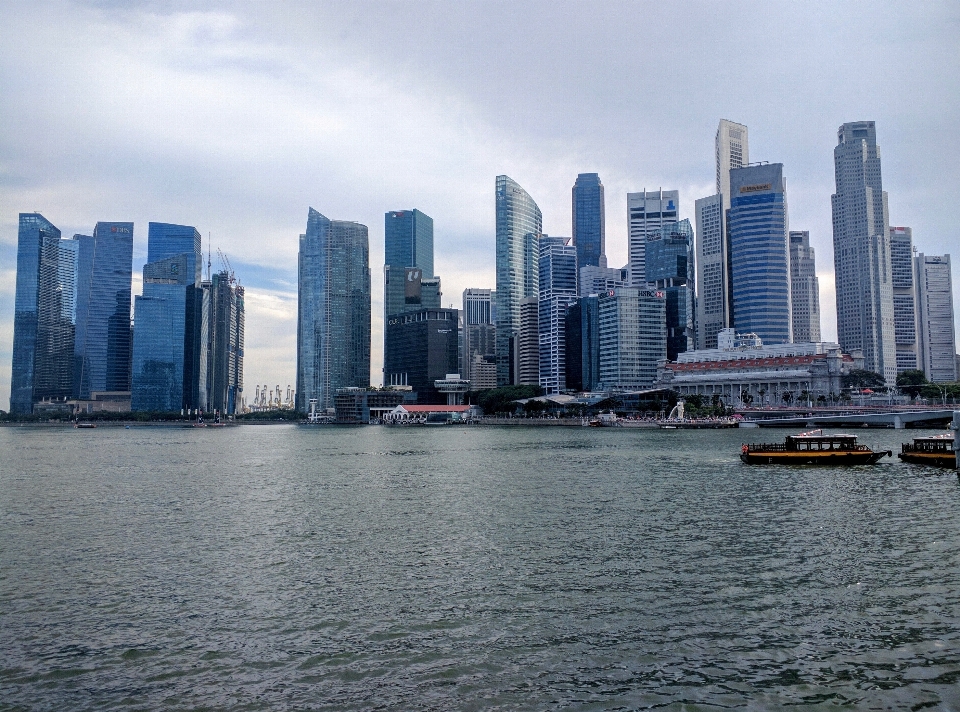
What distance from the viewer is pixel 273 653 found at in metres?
22.1

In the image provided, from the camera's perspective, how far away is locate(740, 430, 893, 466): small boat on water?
259 ft

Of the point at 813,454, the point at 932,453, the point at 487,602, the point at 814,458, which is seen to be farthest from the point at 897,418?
the point at 487,602

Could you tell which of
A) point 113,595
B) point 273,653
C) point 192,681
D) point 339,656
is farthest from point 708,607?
point 113,595

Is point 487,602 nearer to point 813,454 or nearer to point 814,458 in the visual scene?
point 814,458

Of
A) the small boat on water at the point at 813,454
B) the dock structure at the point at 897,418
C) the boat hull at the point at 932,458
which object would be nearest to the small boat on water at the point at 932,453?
the boat hull at the point at 932,458

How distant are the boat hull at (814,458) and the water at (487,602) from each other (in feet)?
77.5

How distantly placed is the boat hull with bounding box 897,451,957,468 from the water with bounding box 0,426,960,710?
22844mm

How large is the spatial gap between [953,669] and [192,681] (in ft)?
70.0

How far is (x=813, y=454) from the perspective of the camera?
8075cm

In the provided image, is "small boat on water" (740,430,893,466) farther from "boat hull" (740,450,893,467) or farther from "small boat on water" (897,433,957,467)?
"small boat on water" (897,433,957,467)

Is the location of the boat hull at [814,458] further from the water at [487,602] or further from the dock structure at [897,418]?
the dock structure at [897,418]

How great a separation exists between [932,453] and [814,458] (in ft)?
39.0

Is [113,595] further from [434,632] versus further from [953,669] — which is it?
[953,669]

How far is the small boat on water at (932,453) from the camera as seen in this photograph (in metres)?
74.2
